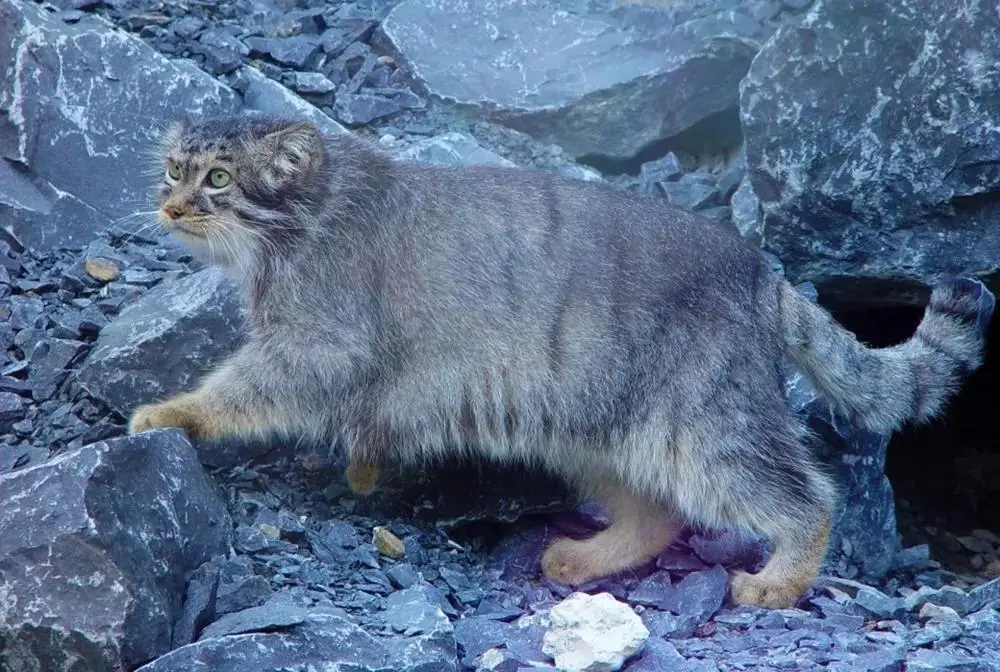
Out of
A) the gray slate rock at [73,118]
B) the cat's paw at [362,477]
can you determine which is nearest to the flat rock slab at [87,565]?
the cat's paw at [362,477]

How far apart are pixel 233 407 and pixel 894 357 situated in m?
2.59

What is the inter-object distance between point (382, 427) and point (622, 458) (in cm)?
92

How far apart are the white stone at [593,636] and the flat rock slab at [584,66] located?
12.3 ft

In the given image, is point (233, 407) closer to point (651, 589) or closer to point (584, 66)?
point (651, 589)

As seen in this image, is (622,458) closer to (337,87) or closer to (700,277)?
(700,277)

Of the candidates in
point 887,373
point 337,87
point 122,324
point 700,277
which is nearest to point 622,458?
point 700,277

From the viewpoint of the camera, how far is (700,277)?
188 inches

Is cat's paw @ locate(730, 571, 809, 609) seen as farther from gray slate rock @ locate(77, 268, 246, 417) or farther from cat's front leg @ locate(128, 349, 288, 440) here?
gray slate rock @ locate(77, 268, 246, 417)

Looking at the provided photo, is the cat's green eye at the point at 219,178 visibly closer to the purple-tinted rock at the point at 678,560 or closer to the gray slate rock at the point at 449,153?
the gray slate rock at the point at 449,153

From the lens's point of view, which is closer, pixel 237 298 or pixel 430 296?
pixel 430 296

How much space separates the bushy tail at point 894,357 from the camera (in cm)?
495

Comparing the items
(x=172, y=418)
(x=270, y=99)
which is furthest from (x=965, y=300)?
(x=270, y=99)

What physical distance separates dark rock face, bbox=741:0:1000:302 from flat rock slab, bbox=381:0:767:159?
2.77 ft

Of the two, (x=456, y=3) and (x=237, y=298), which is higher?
(x=456, y=3)
